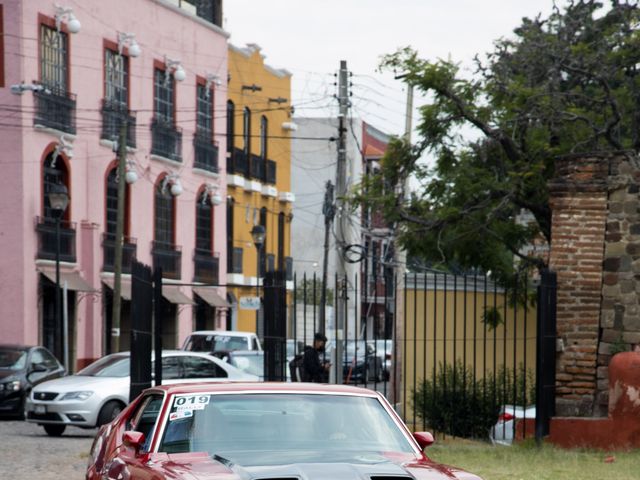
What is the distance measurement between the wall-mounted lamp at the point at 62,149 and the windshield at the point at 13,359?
10865 mm

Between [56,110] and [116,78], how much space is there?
14.0 ft

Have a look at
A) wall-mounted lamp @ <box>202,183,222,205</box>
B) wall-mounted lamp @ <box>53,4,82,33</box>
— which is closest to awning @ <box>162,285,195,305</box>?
wall-mounted lamp @ <box>202,183,222,205</box>

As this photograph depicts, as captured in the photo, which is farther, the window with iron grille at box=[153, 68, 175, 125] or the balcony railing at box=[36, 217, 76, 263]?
the window with iron grille at box=[153, 68, 175, 125]

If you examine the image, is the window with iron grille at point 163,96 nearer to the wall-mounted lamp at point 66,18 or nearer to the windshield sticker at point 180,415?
the wall-mounted lamp at point 66,18

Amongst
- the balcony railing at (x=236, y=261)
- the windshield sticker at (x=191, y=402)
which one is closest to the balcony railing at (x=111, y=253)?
the balcony railing at (x=236, y=261)

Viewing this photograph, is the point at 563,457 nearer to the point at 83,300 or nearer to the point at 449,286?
the point at 449,286

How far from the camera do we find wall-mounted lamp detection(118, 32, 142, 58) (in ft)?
138

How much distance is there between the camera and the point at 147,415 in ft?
32.6

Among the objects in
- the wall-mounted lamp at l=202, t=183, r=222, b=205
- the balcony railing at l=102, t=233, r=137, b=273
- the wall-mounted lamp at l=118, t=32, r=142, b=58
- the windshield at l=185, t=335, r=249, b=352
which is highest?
the wall-mounted lamp at l=118, t=32, r=142, b=58

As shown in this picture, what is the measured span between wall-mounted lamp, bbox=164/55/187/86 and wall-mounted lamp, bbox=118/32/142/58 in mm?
2463

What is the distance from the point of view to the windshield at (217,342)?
115 ft

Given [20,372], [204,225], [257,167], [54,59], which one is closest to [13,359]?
[20,372]

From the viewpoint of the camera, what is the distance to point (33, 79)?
122 ft

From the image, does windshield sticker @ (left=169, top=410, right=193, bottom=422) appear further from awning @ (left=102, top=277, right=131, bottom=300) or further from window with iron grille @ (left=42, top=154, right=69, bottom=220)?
awning @ (left=102, top=277, right=131, bottom=300)
